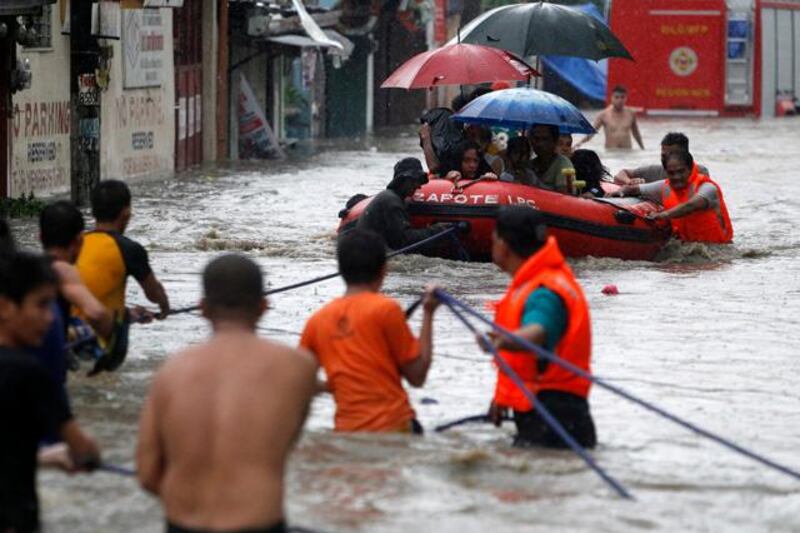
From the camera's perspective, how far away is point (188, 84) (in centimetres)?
2873

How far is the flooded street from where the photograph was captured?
704 centimetres

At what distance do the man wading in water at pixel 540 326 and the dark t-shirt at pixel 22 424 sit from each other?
259cm

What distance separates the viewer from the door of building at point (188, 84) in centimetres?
2805

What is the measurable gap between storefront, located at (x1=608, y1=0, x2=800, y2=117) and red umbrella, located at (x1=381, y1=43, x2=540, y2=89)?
2682 cm

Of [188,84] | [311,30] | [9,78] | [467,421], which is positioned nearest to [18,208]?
[9,78]

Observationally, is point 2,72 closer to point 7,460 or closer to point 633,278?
point 633,278

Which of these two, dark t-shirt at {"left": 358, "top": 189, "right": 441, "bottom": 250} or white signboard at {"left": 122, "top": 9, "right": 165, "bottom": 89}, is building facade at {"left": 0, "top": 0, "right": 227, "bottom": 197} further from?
dark t-shirt at {"left": 358, "top": 189, "right": 441, "bottom": 250}

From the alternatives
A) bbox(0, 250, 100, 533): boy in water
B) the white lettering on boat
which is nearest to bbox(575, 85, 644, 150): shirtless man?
the white lettering on boat

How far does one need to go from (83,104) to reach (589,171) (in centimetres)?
571

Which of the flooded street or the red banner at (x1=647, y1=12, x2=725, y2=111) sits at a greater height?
the red banner at (x1=647, y1=12, x2=725, y2=111)

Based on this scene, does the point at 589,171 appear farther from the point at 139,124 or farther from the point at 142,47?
the point at 142,47

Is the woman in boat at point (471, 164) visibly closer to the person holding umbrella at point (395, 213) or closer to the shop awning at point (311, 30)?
the person holding umbrella at point (395, 213)

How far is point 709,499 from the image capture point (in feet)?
25.2

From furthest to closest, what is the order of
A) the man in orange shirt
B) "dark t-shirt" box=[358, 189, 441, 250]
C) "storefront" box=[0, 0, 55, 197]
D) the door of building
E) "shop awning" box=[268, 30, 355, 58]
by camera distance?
"shop awning" box=[268, 30, 355, 58] < the door of building < "storefront" box=[0, 0, 55, 197] < "dark t-shirt" box=[358, 189, 441, 250] < the man in orange shirt
